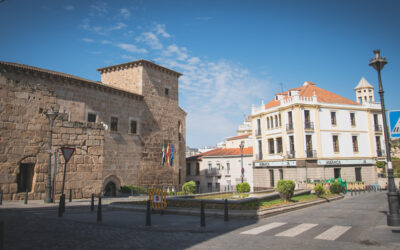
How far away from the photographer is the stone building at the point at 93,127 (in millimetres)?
14711

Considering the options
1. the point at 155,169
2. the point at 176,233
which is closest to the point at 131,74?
the point at 155,169

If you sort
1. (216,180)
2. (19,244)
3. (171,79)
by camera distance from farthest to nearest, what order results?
(216,180)
(171,79)
(19,244)

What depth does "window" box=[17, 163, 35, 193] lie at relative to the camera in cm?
1497

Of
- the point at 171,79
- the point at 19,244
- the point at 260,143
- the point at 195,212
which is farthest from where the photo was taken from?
the point at 260,143

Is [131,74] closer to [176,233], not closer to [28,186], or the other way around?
[28,186]

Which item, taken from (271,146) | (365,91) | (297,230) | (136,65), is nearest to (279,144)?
(271,146)

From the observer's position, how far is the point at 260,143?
38125mm

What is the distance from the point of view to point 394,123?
7750 mm

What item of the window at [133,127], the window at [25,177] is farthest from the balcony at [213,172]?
the window at [25,177]

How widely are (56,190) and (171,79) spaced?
1990 centimetres

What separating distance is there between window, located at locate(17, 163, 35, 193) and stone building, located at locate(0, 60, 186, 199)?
4 cm

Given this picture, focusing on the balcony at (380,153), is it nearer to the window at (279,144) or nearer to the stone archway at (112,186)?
the window at (279,144)

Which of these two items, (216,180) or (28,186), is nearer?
(28,186)

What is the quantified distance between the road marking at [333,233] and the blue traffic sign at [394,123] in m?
2.96
